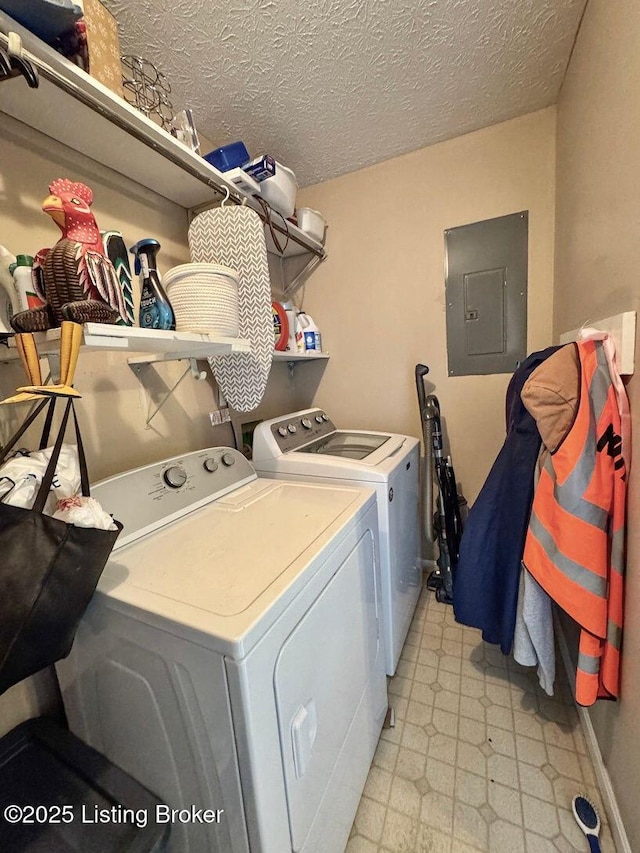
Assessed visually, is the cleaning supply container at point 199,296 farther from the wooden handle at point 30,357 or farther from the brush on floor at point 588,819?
the brush on floor at point 588,819

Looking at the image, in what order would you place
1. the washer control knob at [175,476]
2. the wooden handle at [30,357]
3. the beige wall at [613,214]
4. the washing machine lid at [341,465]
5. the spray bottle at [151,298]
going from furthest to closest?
1. the washing machine lid at [341,465]
2. the washer control knob at [175,476]
3. the spray bottle at [151,298]
4. the beige wall at [613,214]
5. the wooden handle at [30,357]

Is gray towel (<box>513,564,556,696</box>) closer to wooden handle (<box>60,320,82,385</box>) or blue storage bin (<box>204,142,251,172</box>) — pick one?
wooden handle (<box>60,320,82,385</box>)

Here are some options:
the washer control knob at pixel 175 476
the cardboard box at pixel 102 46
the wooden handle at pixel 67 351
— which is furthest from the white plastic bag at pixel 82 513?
the cardboard box at pixel 102 46

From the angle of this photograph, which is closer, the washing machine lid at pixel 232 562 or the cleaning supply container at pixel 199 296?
the washing machine lid at pixel 232 562

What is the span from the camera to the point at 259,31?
117 centimetres

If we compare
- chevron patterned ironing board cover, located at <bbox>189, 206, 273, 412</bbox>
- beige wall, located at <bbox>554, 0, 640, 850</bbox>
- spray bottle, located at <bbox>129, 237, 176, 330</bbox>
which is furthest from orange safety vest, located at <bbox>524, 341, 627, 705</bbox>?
spray bottle, located at <bbox>129, 237, 176, 330</bbox>

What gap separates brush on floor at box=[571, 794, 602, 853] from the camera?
0.93m

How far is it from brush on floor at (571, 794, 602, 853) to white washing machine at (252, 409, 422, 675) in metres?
0.63

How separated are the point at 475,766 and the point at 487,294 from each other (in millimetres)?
2048

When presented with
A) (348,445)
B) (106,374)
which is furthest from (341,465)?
(106,374)

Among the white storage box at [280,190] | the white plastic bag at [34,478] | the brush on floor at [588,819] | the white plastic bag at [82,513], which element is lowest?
the brush on floor at [588,819]

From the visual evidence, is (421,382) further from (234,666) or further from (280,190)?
(234,666)

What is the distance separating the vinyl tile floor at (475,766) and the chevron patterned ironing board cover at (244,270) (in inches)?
57.9

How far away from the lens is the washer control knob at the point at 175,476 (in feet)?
3.64
